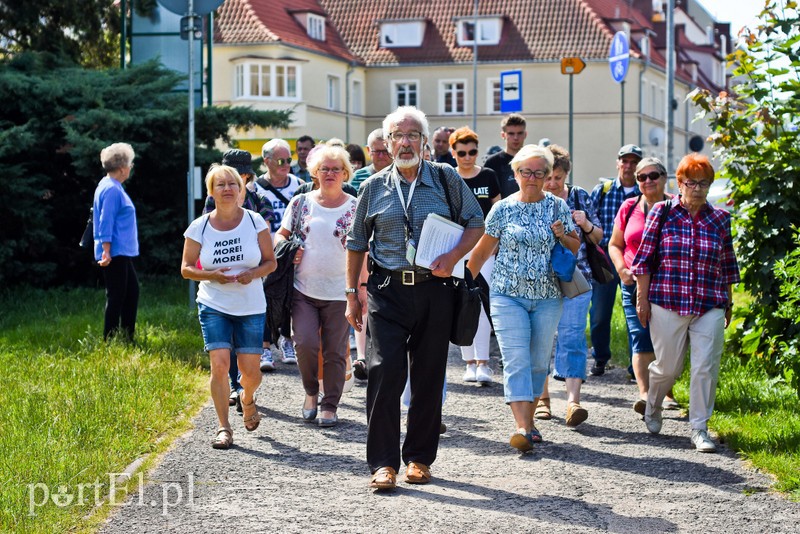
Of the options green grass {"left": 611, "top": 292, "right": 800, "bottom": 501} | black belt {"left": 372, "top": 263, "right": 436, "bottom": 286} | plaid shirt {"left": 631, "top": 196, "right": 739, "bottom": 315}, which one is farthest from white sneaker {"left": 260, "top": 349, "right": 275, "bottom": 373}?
black belt {"left": 372, "top": 263, "right": 436, "bottom": 286}

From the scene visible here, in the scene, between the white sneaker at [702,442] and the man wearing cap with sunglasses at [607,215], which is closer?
the white sneaker at [702,442]

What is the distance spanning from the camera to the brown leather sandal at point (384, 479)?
22.2ft

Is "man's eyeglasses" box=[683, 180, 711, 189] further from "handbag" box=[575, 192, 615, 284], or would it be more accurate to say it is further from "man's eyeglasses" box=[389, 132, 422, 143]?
"man's eyeglasses" box=[389, 132, 422, 143]

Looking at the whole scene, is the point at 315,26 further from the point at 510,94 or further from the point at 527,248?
the point at 527,248

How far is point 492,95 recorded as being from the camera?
66375 mm

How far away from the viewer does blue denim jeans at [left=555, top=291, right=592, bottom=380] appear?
30.0 feet

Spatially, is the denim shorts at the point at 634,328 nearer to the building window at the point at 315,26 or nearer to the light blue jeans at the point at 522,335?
the light blue jeans at the point at 522,335

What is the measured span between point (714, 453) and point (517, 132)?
418 cm

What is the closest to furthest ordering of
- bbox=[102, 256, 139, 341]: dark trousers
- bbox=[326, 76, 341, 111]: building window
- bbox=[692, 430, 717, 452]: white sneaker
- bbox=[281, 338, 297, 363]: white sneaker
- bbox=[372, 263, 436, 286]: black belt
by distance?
bbox=[372, 263, 436, 286]: black belt → bbox=[692, 430, 717, 452]: white sneaker → bbox=[102, 256, 139, 341]: dark trousers → bbox=[281, 338, 297, 363]: white sneaker → bbox=[326, 76, 341, 111]: building window

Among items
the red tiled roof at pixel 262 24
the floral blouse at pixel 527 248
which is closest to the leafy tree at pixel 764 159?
the floral blouse at pixel 527 248

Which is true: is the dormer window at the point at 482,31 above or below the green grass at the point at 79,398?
above

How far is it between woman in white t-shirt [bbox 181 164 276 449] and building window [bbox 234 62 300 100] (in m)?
50.7

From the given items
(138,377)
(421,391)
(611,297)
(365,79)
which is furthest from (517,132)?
(365,79)

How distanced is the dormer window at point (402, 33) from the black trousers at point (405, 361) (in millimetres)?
61456
